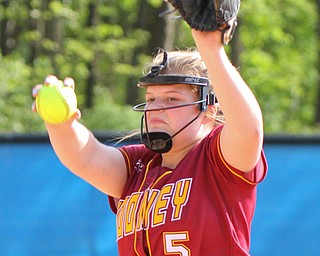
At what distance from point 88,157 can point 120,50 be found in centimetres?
1506

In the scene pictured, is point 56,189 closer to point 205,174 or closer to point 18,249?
point 18,249

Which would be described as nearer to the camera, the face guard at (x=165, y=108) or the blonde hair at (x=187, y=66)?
the face guard at (x=165, y=108)

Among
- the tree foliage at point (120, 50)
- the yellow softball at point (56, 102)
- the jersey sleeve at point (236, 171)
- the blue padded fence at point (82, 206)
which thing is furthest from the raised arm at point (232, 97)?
the tree foliage at point (120, 50)

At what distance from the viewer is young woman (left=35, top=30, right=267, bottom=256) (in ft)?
8.54

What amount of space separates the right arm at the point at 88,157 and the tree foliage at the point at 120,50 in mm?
7836

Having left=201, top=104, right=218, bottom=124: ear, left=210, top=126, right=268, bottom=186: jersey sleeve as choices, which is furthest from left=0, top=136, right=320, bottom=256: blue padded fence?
left=210, top=126, right=268, bottom=186: jersey sleeve

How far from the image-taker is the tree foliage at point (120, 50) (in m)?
13.3

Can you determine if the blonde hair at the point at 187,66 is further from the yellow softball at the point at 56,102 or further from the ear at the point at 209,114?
the yellow softball at the point at 56,102

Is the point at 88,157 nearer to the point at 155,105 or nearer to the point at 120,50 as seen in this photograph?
the point at 155,105

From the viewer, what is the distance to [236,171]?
275 cm

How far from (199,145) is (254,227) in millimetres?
2187

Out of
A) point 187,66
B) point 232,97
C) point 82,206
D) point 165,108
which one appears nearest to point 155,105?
point 165,108

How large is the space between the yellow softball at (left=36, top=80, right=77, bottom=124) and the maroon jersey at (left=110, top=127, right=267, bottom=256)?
0.42 m

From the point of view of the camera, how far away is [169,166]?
308 cm
